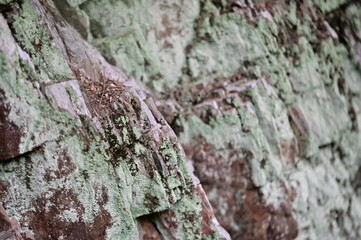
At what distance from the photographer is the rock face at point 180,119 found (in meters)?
3.07

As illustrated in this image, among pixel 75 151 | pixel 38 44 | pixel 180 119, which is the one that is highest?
pixel 38 44

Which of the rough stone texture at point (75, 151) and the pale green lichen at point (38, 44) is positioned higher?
the pale green lichen at point (38, 44)

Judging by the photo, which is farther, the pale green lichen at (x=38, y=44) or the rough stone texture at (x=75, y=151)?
the pale green lichen at (x=38, y=44)

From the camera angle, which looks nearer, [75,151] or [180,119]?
[75,151]

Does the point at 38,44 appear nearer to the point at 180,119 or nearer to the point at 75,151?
the point at 75,151

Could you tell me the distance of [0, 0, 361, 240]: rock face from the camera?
10.1 ft

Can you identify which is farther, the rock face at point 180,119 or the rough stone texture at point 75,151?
the rock face at point 180,119

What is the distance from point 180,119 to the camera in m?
4.22

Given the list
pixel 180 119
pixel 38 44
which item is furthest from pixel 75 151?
pixel 180 119

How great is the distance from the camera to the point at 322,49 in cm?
505

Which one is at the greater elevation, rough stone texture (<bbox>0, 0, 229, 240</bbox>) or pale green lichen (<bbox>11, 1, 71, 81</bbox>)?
pale green lichen (<bbox>11, 1, 71, 81</bbox>)

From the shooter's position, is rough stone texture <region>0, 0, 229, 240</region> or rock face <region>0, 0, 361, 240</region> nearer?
rough stone texture <region>0, 0, 229, 240</region>

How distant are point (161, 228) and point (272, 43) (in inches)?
88.7

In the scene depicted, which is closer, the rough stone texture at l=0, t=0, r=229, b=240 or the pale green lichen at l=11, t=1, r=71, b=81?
the rough stone texture at l=0, t=0, r=229, b=240
